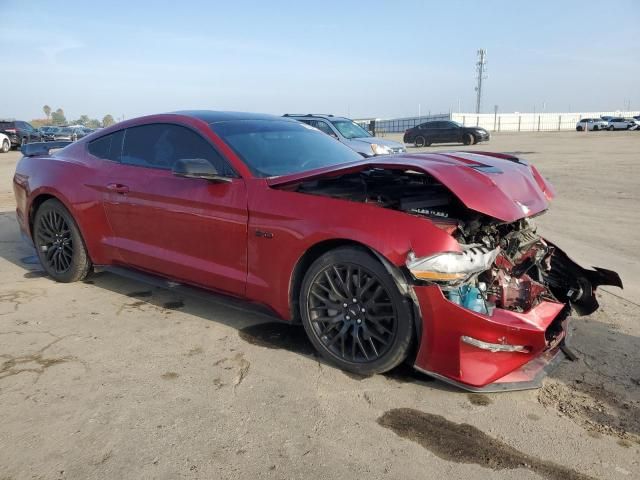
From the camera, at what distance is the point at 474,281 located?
2.97 m

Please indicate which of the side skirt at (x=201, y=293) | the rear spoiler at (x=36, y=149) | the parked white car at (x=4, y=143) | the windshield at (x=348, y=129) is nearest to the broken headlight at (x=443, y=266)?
the side skirt at (x=201, y=293)

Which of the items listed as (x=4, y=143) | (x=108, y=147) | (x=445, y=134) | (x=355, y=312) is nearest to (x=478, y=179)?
(x=355, y=312)

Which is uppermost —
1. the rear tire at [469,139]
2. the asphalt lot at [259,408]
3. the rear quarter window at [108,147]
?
the rear quarter window at [108,147]

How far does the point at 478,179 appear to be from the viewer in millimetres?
3021

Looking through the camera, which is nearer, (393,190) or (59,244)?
(393,190)

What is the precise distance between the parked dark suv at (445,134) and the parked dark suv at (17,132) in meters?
21.5

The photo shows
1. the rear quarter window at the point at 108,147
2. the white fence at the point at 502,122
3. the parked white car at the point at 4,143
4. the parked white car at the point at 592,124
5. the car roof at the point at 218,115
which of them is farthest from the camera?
the white fence at the point at 502,122

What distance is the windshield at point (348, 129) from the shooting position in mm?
13320

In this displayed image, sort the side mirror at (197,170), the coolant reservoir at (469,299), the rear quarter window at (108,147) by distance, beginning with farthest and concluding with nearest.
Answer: the rear quarter window at (108,147), the side mirror at (197,170), the coolant reservoir at (469,299)

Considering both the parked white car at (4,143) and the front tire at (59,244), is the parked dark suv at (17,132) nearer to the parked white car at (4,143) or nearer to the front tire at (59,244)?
the parked white car at (4,143)

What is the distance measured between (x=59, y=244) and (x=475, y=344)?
3.94 metres

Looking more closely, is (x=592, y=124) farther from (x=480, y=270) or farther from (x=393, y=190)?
(x=480, y=270)

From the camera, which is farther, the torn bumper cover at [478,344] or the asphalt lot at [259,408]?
the torn bumper cover at [478,344]

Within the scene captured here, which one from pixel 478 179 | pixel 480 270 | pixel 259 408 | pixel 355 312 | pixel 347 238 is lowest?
pixel 259 408
